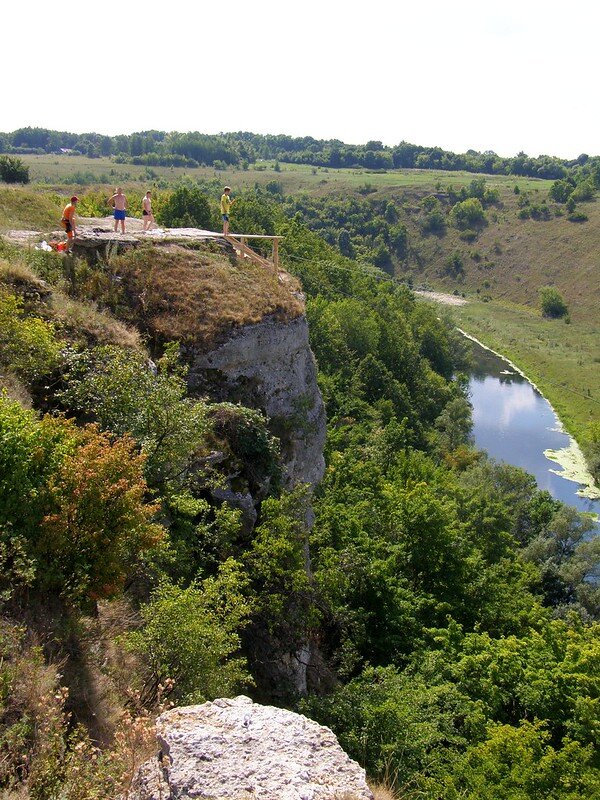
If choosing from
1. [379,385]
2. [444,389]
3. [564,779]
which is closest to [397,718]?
[564,779]

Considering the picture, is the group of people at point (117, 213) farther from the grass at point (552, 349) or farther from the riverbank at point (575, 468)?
the grass at point (552, 349)

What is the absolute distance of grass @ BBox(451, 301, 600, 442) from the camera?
197 feet

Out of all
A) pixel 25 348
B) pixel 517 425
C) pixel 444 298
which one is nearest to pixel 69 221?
pixel 25 348

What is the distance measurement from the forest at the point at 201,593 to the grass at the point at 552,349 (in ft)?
118

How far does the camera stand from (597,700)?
13352 millimetres

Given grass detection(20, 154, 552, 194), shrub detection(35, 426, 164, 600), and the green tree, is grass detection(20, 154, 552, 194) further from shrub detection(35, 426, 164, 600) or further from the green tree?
shrub detection(35, 426, 164, 600)

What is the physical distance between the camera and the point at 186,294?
56.6ft

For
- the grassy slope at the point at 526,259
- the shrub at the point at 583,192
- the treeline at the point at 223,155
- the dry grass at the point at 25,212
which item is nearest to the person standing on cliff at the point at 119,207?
the dry grass at the point at 25,212

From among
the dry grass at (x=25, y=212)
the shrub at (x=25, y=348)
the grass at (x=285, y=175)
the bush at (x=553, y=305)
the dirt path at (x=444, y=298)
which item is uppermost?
the grass at (x=285, y=175)

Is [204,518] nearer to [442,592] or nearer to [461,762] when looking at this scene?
[461,762]

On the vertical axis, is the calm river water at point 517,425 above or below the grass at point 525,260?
below

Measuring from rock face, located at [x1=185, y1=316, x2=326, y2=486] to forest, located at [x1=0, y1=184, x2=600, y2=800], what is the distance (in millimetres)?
870

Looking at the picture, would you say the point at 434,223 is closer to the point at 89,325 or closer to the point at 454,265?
the point at 454,265

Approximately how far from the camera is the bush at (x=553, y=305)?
9612 centimetres
